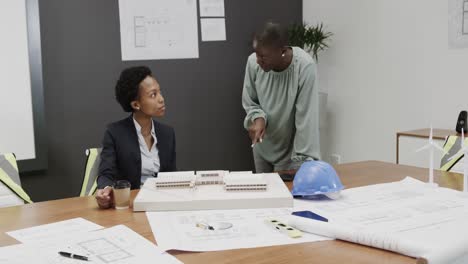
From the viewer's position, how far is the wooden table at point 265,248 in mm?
1071

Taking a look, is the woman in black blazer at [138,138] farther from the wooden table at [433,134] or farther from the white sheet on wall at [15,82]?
the wooden table at [433,134]

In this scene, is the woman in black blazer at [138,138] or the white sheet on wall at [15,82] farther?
the white sheet on wall at [15,82]

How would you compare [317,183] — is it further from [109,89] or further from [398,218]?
[109,89]

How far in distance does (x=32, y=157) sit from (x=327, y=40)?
2.67 metres

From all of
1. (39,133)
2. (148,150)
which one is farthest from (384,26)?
(39,133)

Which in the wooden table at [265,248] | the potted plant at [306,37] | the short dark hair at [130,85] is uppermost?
the potted plant at [306,37]

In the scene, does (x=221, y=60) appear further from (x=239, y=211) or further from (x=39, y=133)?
(x=239, y=211)

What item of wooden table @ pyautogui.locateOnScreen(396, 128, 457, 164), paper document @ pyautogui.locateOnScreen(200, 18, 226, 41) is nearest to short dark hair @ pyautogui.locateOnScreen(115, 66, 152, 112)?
paper document @ pyautogui.locateOnScreen(200, 18, 226, 41)

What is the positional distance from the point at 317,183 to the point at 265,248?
1.54ft

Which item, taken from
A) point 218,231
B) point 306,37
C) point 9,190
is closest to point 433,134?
point 306,37

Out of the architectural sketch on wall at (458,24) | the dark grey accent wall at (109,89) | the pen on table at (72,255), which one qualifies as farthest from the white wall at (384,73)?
the pen on table at (72,255)

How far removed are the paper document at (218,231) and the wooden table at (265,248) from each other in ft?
0.09

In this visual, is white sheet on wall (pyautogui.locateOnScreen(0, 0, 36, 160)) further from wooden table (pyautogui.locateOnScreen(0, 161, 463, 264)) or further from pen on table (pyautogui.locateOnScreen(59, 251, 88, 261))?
pen on table (pyautogui.locateOnScreen(59, 251, 88, 261))

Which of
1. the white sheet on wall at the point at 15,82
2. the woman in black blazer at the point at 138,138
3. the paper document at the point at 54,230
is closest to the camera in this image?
the paper document at the point at 54,230
